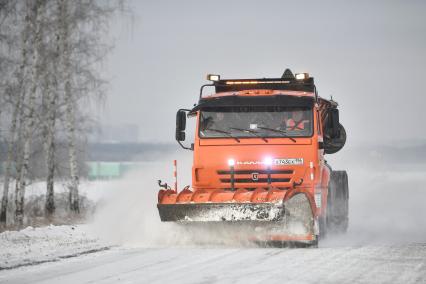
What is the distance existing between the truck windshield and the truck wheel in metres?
1.96

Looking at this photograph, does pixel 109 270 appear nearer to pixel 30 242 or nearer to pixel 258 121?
pixel 30 242

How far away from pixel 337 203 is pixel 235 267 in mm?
6467

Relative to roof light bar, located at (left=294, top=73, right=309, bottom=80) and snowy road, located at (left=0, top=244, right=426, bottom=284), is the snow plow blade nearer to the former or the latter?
snowy road, located at (left=0, top=244, right=426, bottom=284)

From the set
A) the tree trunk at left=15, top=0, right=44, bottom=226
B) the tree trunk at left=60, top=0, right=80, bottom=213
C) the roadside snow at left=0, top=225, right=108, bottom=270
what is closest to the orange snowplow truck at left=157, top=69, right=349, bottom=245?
the roadside snow at left=0, top=225, right=108, bottom=270

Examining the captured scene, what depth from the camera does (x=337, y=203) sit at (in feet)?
49.3

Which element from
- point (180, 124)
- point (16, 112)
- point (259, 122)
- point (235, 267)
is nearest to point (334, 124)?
point (259, 122)

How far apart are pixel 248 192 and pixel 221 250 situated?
1.09 m

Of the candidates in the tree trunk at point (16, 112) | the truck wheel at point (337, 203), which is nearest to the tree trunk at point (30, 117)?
the tree trunk at point (16, 112)

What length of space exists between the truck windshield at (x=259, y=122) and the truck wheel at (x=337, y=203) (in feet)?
6.44

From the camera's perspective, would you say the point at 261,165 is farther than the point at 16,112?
No

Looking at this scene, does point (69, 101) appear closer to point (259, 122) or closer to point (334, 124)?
point (259, 122)

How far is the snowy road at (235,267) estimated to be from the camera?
8.07m

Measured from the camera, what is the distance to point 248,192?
456 inches

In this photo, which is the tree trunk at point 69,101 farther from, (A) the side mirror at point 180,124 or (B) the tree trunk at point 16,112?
(A) the side mirror at point 180,124
